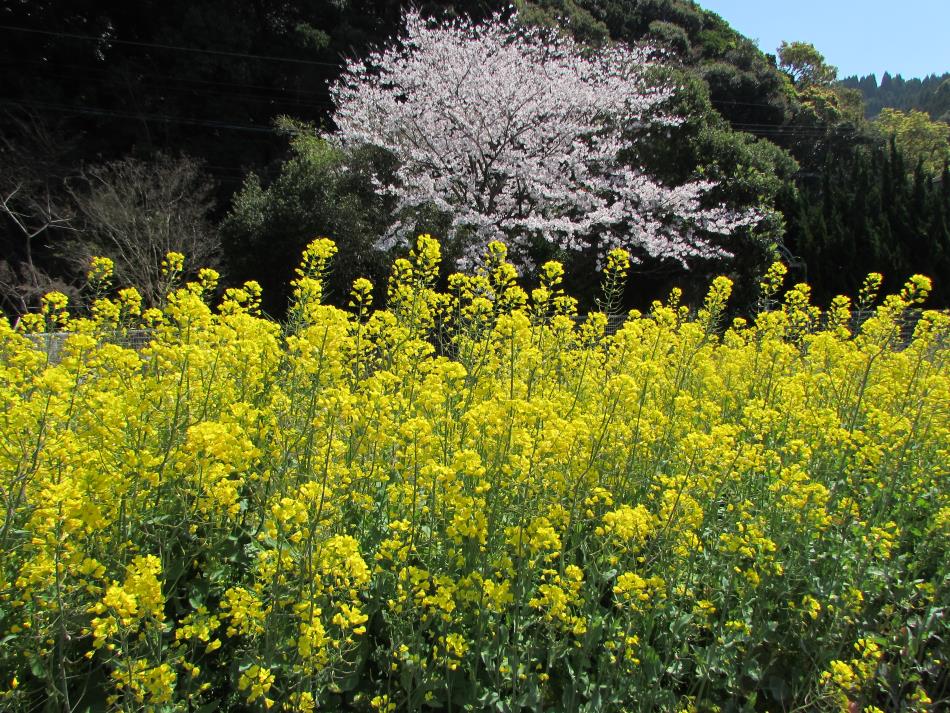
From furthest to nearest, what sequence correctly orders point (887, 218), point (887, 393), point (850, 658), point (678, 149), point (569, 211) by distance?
1. point (887, 218)
2. point (678, 149)
3. point (569, 211)
4. point (887, 393)
5. point (850, 658)

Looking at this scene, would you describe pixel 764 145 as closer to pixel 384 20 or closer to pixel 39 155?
pixel 384 20

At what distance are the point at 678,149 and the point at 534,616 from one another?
54.3 feet

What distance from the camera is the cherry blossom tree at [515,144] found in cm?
1305

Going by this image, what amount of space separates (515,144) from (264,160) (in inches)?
439

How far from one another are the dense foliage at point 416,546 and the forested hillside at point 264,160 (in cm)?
1084

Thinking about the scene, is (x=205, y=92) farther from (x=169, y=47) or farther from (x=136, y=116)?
(x=136, y=116)

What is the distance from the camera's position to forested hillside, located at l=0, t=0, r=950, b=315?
590 inches

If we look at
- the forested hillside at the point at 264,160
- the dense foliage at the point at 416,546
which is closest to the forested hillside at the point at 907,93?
the forested hillside at the point at 264,160

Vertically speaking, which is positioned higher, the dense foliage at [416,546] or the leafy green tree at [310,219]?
the leafy green tree at [310,219]

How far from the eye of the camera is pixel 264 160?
21.5m

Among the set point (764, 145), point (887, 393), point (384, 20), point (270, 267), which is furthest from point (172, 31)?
point (887, 393)

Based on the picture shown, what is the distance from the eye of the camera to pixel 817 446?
3.48 metres

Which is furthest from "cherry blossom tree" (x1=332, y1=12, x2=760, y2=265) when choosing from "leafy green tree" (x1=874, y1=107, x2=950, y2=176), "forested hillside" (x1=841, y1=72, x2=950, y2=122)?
"forested hillside" (x1=841, y1=72, x2=950, y2=122)

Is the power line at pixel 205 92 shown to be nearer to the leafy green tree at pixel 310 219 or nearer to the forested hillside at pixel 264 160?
the forested hillside at pixel 264 160
